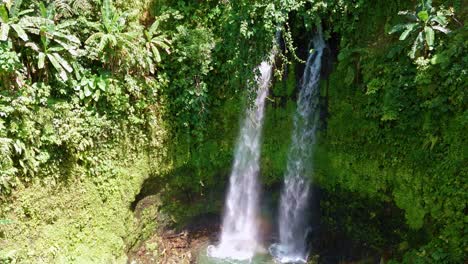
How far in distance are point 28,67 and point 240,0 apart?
512cm

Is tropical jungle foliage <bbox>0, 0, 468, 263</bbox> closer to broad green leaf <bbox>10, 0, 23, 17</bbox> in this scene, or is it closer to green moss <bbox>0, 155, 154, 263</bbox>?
green moss <bbox>0, 155, 154, 263</bbox>

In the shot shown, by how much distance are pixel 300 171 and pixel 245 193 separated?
6.06 ft

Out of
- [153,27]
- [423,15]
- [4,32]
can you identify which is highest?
[153,27]

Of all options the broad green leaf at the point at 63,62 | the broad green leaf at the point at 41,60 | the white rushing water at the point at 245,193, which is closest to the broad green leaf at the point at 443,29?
the white rushing water at the point at 245,193

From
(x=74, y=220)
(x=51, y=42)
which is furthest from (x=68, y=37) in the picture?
(x=74, y=220)

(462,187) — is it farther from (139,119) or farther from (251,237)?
(139,119)

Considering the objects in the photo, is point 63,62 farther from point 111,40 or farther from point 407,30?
point 407,30

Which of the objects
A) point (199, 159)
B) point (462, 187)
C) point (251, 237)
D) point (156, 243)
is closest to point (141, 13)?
point (199, 159)

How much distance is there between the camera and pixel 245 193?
1184 centimetres

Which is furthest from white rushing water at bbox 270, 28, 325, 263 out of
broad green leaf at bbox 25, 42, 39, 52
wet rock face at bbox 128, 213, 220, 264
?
broad green leaf at bbox 25, 42, 39, 52

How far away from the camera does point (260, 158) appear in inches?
453

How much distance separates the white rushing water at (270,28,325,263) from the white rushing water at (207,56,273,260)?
0.84m

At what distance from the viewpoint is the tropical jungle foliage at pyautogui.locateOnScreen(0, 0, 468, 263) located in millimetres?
8141

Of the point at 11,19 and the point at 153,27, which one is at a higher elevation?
the point at 153,27
